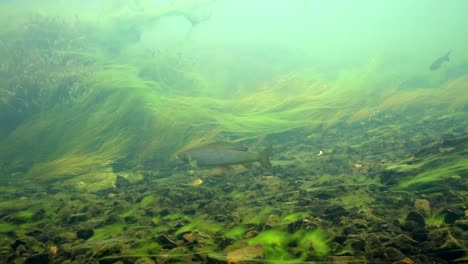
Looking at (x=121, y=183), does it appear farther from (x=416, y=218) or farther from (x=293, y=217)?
(x=416, y=218)

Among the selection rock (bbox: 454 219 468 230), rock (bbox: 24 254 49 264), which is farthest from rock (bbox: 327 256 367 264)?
rock (bbox: 24 254 49 264)

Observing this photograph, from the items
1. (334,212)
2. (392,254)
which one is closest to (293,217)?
(334,212)

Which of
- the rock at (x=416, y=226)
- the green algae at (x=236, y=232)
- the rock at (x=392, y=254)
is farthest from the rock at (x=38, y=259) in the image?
the rock at (x=416, y=226)

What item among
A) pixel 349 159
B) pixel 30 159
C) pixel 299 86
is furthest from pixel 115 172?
pixel 299 86

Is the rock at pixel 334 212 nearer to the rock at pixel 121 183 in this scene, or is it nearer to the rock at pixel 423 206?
the rock at pixel 423 206

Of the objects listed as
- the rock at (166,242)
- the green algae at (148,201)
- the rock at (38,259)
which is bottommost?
the rock at (38,259)
